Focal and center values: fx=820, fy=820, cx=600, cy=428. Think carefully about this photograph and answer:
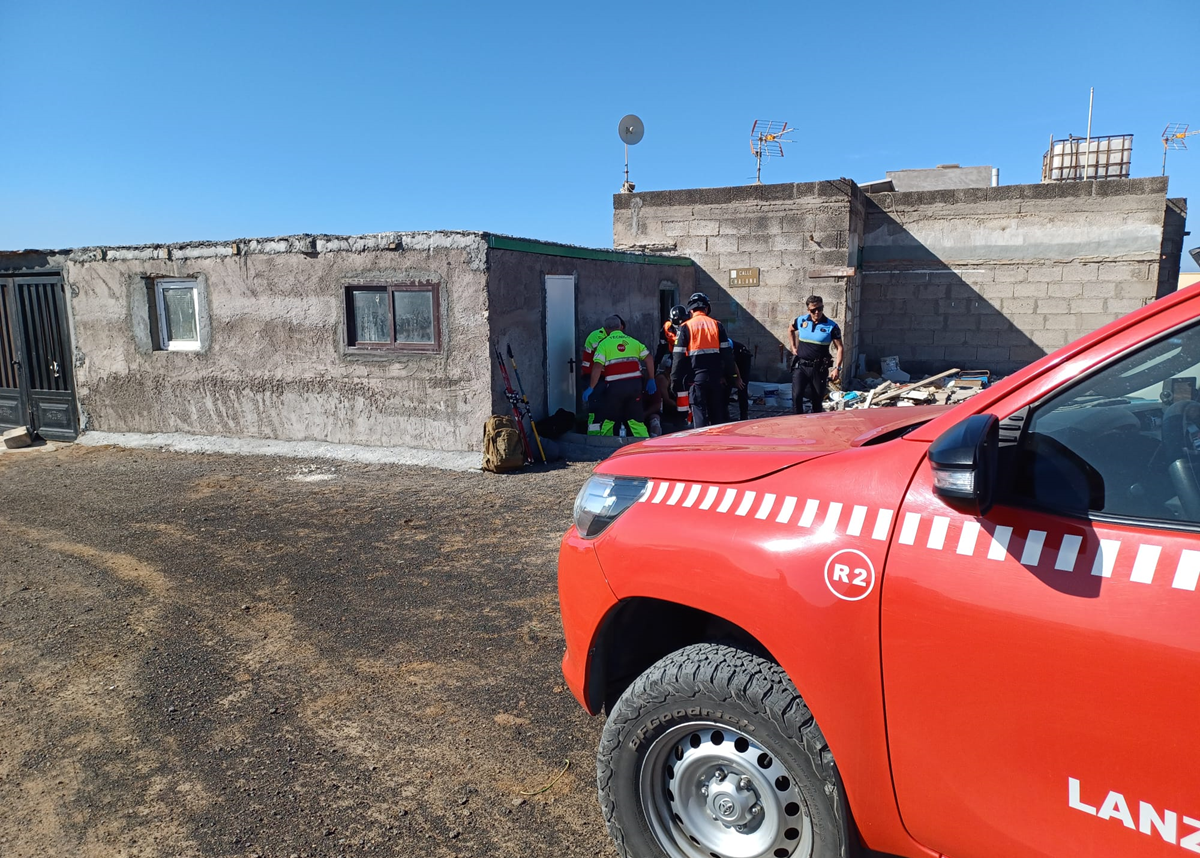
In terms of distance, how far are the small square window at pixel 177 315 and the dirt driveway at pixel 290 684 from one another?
376 cm

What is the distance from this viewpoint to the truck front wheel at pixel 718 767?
2.16 meters

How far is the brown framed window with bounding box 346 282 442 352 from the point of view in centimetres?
920

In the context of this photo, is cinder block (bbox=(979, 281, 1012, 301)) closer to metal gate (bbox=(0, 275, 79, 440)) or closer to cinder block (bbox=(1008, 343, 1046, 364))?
cinder block (bbox=(1008, 343, 1046, 364))

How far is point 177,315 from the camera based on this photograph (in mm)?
10891

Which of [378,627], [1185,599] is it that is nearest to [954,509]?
[1185,599]

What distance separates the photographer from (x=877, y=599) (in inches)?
76.7

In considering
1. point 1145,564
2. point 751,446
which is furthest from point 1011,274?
point 1145,564

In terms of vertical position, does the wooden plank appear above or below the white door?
below

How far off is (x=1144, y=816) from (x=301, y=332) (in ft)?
32.1

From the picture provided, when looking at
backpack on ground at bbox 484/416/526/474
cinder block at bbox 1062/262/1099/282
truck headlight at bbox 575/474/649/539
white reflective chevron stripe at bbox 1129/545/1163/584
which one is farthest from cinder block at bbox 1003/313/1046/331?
white reflective chevron stripe at bbox 1129/545/1163/584

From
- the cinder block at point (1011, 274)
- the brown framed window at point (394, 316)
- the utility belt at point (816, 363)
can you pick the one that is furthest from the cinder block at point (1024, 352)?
the brown framed window at point (394, 316)

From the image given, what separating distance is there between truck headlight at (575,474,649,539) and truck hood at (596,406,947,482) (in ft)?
0.11

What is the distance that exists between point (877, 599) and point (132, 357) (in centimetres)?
1156

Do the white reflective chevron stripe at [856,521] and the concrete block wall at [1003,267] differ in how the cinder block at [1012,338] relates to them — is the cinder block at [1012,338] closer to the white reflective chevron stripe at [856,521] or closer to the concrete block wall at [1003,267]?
the concrete block wall at [1003,267]
